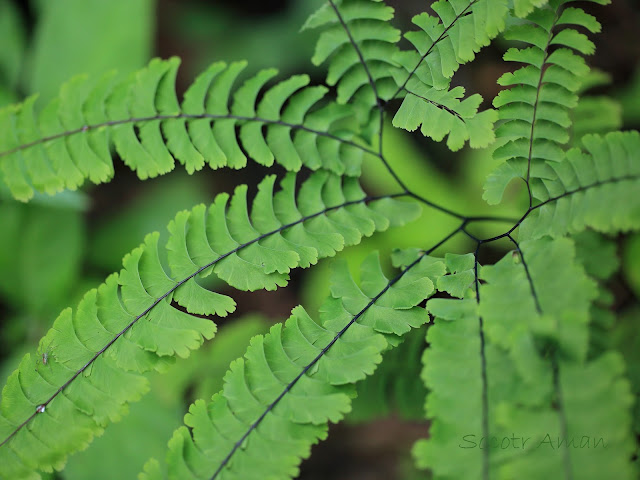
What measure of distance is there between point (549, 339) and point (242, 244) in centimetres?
71

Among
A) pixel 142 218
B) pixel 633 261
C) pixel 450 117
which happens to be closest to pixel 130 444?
pixel 142 218

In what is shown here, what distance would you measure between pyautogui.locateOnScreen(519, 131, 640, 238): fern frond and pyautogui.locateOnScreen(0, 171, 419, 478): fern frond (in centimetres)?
42

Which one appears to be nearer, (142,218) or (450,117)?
(450,117)

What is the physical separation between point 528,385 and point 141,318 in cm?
84

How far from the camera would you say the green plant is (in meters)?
0.93

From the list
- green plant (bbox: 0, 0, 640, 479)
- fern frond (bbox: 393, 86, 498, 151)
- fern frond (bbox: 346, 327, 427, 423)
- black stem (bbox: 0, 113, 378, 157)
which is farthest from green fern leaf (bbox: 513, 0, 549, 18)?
fern frond (bbox: 346, 327, 427, 423)

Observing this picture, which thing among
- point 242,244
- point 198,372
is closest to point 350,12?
point 242,244

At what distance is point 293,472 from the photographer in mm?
1025

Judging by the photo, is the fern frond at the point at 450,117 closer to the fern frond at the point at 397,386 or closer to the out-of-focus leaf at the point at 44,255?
the fern frond at the point at 397,386

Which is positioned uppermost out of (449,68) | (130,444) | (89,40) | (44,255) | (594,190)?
(89,40)

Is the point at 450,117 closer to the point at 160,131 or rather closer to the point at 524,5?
the point at 524,5

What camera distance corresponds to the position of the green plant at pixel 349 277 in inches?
36.4

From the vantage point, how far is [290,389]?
1.09m

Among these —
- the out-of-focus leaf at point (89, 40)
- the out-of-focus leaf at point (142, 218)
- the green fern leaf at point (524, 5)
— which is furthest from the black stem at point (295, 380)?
the out-of-focus leaf at point (89, 40)
